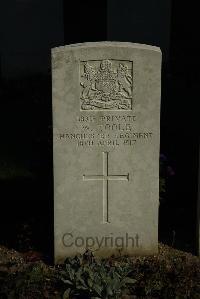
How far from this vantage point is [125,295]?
462cm

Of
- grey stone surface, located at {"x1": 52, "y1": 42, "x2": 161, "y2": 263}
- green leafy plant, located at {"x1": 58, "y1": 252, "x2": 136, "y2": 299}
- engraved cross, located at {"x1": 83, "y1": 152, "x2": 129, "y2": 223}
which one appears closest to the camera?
green leafy plant, located at {"x1": 58, "y1": 252, "x2": 136, "y2": 299}

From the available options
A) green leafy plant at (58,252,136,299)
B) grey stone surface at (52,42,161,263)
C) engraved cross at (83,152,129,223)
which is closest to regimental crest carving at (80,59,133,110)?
grey stone surface at (52,42,161,263)

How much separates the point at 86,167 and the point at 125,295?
3.75ft

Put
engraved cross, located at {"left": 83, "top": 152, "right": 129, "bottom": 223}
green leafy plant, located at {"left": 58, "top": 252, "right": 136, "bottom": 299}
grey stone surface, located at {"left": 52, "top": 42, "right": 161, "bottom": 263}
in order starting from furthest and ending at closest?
engraved cross, located at {"left": 83, "top": 152, "right": 129, "bottom": 223}, grey stone surface, located at {"left": 52, "top": 42, "right": 161, "bottom": 263}, green leafy plant, located at {"left": 58, "top": 252, "right": 136, "bottom": 299}

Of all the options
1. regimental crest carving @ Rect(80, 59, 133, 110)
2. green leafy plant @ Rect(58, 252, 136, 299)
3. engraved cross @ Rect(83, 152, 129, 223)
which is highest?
regimental crest carving @ Rect(80, 59, 133, 110)

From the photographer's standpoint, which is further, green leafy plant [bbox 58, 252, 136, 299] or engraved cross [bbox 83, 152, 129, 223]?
engraved cross [bbox 83, 152, 129, 223]

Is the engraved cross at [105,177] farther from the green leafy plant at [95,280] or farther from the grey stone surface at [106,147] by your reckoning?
the green leafy plant at [95,280]

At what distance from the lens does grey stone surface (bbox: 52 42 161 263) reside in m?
4.83

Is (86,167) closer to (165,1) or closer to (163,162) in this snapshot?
(163,162)

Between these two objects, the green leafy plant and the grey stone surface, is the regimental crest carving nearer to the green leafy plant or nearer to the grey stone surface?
the grey stone surface

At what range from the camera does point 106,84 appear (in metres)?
4.91

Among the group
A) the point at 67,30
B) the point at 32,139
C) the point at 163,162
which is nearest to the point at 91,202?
the point at 163,162

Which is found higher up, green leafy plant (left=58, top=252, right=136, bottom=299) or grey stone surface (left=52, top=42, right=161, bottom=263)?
grey stone surface (left=52, top=42, right=161, bottom=263)

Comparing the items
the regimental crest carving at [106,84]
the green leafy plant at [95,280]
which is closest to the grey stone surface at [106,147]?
the regimental crest carving at [106,84]
